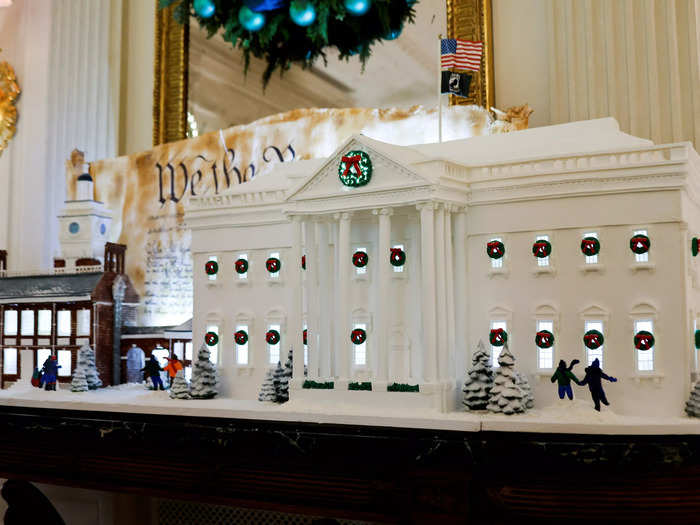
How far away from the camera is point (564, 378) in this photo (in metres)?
14.7

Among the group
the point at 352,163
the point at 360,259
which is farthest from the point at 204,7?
the point at 360,259

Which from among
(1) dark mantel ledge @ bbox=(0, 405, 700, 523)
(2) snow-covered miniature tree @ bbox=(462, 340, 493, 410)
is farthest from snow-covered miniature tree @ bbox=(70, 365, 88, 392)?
(2) snow-covered miniature tree @ bbox=(462, 340, 493, 410)

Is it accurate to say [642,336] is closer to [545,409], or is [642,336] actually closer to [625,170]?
[545,409]

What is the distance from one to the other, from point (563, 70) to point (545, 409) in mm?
10578

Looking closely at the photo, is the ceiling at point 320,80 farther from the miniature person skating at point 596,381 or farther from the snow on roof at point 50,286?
the miniature person skating at point 596,381

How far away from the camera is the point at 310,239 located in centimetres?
1706

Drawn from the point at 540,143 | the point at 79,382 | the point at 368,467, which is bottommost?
the point at 368,467

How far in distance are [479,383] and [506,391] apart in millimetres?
773

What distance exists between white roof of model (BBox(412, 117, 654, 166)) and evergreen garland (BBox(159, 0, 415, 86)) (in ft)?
11.4

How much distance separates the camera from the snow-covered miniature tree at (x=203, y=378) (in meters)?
17.8

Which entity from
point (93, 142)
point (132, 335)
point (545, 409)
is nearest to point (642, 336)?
point (545, 409)

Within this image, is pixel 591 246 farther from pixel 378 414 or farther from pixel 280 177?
pixel 280 177

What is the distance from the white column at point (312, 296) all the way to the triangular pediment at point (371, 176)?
2.66 feet

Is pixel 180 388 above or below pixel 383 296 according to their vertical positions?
below
